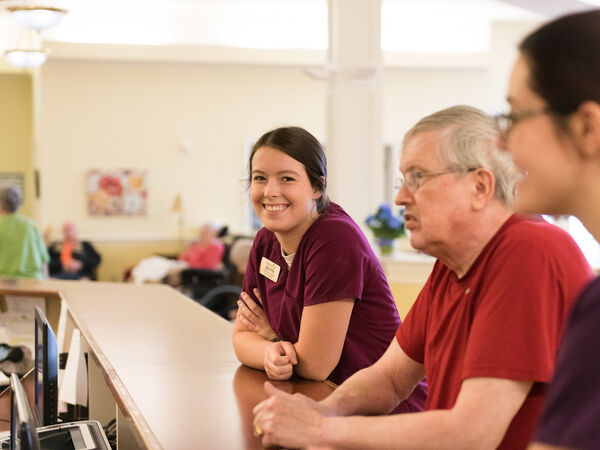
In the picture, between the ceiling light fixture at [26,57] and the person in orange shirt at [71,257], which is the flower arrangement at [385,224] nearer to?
the ceiling light fixture at [26,57]

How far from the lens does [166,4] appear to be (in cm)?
1127

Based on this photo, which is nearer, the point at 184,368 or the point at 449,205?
the point at 449,205

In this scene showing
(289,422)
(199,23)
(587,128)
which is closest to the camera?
(587,128)

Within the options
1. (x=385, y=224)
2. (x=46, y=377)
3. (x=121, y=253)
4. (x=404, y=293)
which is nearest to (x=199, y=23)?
(x=121, y=253)

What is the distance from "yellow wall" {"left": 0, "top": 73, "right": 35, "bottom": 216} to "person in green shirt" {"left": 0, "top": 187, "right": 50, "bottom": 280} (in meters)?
5.24

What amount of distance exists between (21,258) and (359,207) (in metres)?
3.15

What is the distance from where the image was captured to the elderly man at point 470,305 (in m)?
1.50

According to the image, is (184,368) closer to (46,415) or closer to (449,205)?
(46,415)

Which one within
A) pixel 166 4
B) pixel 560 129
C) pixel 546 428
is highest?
pixel 166 4

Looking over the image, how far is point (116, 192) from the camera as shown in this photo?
11.7m

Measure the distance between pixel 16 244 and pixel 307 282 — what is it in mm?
6238

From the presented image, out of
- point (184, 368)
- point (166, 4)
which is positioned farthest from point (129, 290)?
point (166, 4)

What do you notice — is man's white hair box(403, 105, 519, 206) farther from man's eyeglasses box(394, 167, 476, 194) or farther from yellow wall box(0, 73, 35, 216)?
yellow wall box(0, 73, 35, 216)

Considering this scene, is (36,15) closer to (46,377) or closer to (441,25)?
(46,377)
